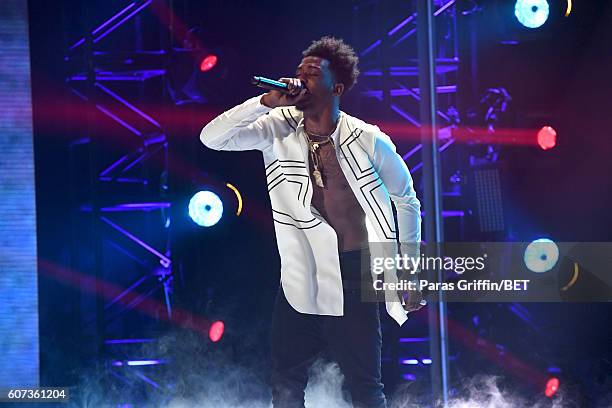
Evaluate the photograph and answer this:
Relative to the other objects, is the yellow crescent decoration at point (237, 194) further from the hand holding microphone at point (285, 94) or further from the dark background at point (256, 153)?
the hand holding microphone at point (285, 94)

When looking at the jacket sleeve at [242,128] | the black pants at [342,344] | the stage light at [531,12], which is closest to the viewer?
the jacket sleeve at [242,128]

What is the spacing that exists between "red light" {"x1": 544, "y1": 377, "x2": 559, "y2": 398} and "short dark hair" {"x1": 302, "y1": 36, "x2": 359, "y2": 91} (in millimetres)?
2195

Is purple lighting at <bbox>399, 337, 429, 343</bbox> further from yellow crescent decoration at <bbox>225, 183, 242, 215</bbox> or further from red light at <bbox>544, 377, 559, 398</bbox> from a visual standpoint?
yellow crescent decoration at <bbox>225, 183, 242, 215</bbox>

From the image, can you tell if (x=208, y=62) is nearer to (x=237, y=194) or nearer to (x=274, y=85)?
(x=237, y=194)

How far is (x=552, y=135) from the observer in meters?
5.01

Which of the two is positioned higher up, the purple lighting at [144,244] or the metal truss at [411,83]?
the metal truss at [411,83]

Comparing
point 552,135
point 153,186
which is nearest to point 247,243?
point 153,186

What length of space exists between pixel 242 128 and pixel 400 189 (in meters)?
0.78

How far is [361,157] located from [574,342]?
225 cm

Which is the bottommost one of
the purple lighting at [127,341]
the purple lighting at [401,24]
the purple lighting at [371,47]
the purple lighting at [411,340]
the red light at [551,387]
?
the red light at [551,387]

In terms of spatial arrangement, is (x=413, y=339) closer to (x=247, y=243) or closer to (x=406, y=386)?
(x=406, y=386)

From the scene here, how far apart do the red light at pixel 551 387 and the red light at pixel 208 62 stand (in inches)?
106

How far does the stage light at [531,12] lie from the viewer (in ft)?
15.4

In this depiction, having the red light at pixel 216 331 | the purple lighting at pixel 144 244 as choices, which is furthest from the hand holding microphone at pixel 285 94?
the red light at pixel 216 331
